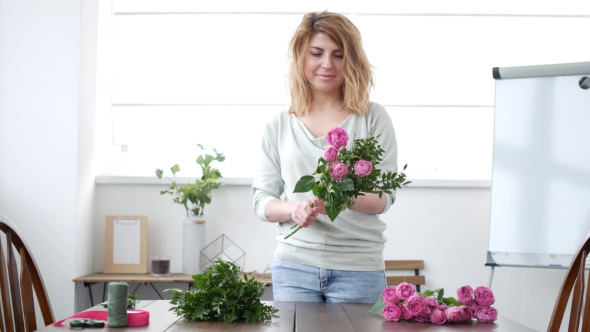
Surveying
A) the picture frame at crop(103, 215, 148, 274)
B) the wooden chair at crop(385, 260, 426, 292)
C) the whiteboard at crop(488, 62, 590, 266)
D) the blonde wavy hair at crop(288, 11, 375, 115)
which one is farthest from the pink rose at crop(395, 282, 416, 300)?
the picture frame at crop(103, 215, 148, 274)

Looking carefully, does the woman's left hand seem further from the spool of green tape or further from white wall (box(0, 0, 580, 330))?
white wall (box(0, 0, 580, 330))

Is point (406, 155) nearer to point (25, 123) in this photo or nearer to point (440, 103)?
point (440, 103)

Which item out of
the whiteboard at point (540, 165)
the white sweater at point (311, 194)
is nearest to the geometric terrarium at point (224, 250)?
the whiteboard at point (540, 165)

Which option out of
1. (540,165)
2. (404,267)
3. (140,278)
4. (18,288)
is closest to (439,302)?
(18,288)

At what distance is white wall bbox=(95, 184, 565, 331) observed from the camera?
3684 mm

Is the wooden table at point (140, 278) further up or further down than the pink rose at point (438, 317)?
further down

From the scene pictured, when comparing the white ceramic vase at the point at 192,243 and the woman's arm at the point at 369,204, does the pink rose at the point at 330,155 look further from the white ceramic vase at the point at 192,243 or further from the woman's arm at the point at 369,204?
the white ceramic vase at the point at 192,243

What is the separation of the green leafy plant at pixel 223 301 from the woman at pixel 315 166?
315mm

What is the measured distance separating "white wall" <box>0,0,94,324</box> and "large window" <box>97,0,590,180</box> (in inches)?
17.3

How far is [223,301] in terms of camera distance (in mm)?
1620

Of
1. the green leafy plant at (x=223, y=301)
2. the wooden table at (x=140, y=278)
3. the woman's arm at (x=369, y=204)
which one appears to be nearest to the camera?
the green leafy plant at (x=223, y=301)

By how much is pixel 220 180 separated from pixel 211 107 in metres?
0.52

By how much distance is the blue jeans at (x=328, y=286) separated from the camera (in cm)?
200

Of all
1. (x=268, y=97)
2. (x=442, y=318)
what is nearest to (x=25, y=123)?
(x=268, y=97)
